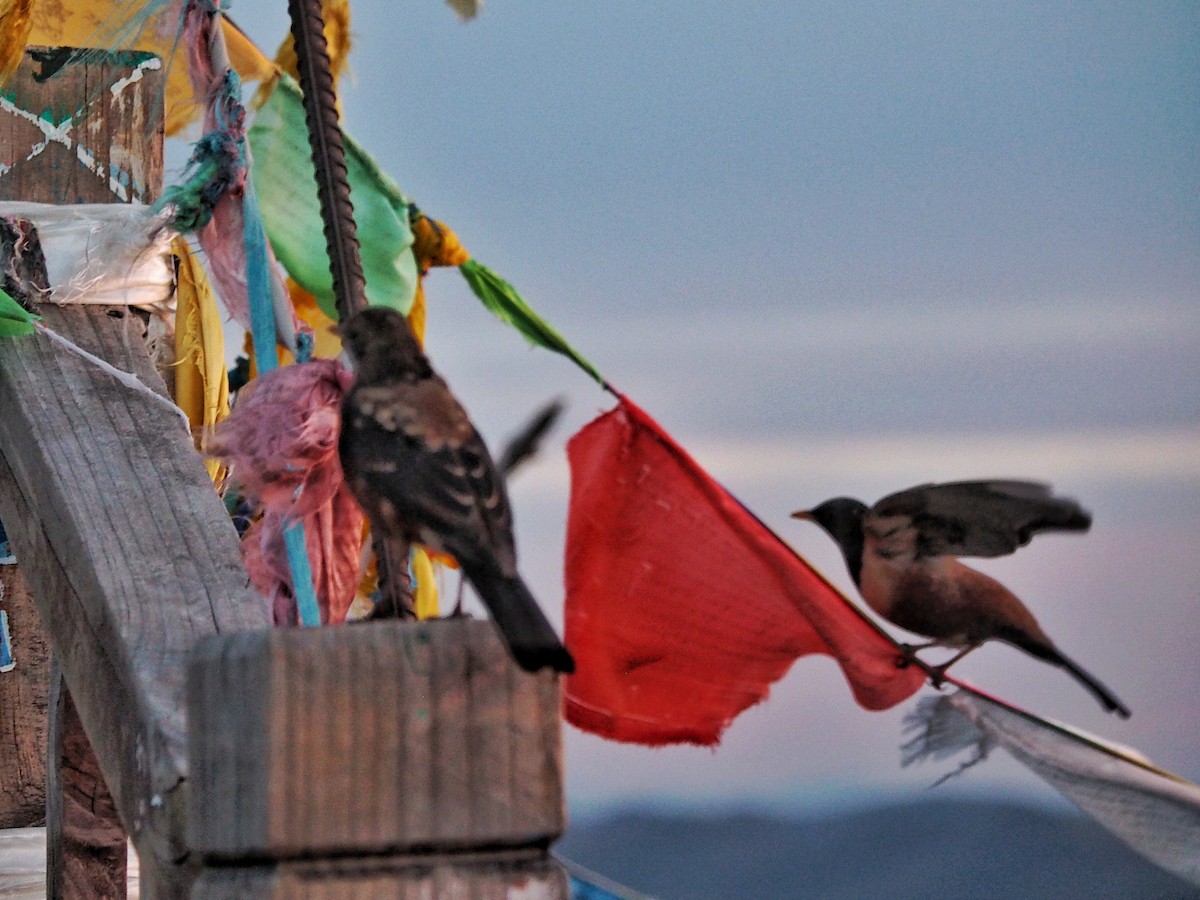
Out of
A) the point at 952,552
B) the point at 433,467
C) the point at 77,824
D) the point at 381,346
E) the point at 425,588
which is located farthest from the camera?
the point at 425,588

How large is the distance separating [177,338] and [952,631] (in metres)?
1.34

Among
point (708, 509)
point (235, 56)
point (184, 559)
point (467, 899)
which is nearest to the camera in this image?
point (467, 899)

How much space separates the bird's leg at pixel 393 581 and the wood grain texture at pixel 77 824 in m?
0.77

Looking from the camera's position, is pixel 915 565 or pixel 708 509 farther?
pixel 708 509

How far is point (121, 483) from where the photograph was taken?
1567mm

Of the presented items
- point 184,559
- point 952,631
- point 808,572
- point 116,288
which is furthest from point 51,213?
point 952,631

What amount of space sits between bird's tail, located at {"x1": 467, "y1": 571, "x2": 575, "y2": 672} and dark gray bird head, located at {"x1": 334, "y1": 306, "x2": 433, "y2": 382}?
273 millimetres

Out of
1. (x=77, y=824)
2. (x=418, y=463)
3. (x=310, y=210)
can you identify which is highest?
(x=310, y=210)

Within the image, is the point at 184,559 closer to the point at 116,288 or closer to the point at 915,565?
the point at 116,288

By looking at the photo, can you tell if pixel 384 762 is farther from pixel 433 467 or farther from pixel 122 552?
pixel 122 552

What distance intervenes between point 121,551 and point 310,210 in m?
1.19

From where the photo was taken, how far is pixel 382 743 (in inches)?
34.1

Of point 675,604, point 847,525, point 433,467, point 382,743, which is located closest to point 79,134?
point 675,604

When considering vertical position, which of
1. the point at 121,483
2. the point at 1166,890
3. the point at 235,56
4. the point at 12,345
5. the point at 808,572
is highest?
the point at 235,56
